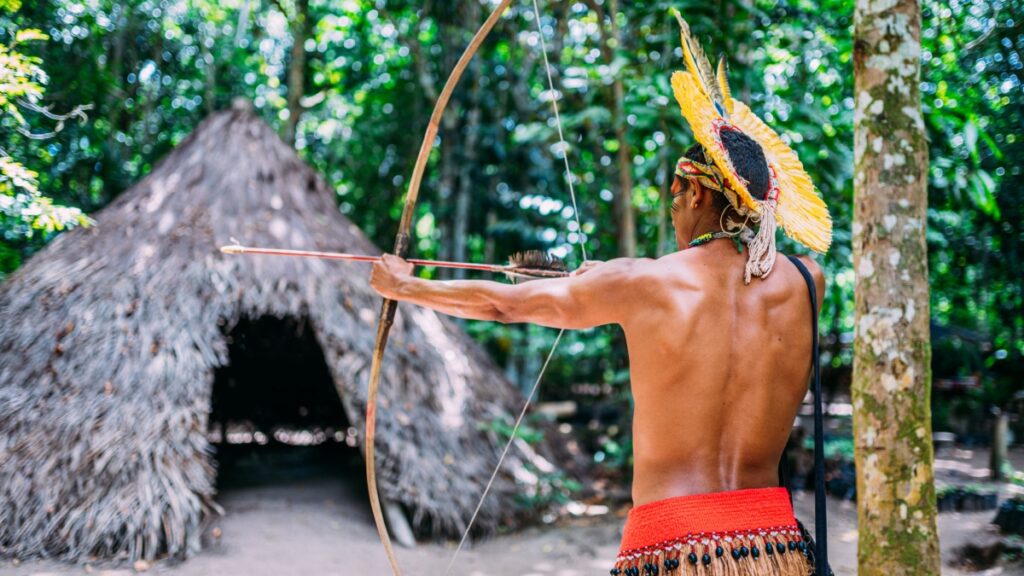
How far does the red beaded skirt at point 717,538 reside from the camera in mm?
1759

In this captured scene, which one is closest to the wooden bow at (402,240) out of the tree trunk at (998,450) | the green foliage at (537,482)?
the green foliage at (537,482)

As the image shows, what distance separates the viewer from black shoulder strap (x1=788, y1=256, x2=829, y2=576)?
1.78 metres

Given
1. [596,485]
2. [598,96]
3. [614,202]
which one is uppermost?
[598,96]

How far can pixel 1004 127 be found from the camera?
246 inches

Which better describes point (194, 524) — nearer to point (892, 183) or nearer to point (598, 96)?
point (892, 183)

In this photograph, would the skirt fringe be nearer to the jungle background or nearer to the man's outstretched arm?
the man's outstretched arm

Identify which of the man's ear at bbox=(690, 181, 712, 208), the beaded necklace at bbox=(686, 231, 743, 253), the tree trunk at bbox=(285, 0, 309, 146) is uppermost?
the tree trunk at bbox=(285, 0, 309, 146)

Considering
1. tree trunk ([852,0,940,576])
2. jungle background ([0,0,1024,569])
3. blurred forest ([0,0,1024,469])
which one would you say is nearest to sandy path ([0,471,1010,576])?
jungle background ([0,0,1024,569])

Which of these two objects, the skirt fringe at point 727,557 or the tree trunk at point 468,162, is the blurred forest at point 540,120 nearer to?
the tree trunk at point 468,162

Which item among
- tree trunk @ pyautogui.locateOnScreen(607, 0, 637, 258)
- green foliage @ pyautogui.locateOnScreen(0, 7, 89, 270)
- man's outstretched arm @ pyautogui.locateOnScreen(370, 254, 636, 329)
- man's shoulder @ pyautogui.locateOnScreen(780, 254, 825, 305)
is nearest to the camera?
man's outstretched arm @ pyautogui.locateOnScreen(370, 254, 636, 329)

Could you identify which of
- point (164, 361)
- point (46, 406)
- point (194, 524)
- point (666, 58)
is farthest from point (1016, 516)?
point (46, 406)

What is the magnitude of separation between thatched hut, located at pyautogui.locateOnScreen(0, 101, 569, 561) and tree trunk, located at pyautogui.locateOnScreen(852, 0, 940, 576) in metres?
3.53

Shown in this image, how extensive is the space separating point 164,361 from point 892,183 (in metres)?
4.32

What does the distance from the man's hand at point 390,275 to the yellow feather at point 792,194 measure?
0.99 metres
